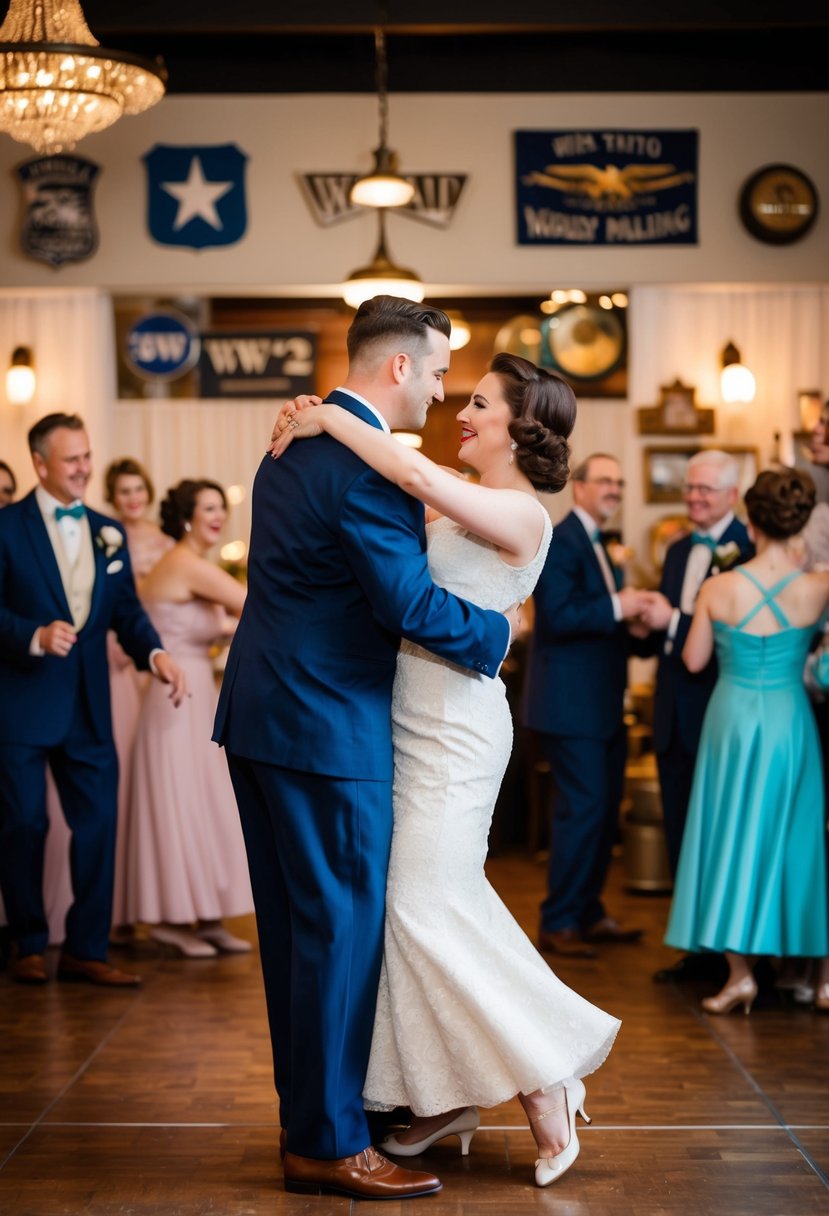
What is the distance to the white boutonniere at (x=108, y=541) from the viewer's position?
502 centimetres

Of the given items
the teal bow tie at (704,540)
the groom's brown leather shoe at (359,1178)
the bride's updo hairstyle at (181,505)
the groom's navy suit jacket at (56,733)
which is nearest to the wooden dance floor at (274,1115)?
the groom's brown leather shoe at (359,1178)

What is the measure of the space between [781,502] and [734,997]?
150 cm

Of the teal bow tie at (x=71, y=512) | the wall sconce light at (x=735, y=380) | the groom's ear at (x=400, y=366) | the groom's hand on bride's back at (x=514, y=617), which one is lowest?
the groom's hand on bride's back at (x=514, y=617)

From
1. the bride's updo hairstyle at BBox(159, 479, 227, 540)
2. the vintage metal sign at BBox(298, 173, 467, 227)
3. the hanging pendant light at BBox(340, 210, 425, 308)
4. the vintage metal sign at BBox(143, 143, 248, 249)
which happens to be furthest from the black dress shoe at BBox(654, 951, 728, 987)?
→ the vintage metal sign at BBox(143, 143, 248, 249)

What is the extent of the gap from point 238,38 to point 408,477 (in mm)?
6129

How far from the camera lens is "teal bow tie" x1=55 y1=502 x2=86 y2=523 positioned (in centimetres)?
495

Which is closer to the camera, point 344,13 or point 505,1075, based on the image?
point 505,1075

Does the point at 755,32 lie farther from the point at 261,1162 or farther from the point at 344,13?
the point at 261,1162

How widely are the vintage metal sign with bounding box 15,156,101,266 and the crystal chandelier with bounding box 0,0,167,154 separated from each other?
3.01 m

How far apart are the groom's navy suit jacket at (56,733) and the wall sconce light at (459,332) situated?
5.11 m

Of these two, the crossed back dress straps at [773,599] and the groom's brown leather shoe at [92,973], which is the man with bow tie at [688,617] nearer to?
the crossed back dress straps at [773,599]

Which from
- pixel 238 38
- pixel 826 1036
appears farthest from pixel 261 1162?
pixel 238 38

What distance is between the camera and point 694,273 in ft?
27.5

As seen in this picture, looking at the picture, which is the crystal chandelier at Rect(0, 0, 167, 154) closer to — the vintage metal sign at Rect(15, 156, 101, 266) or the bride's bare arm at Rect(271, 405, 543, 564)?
the bride's bare arm at Rect(271, 405, 543, 564)
